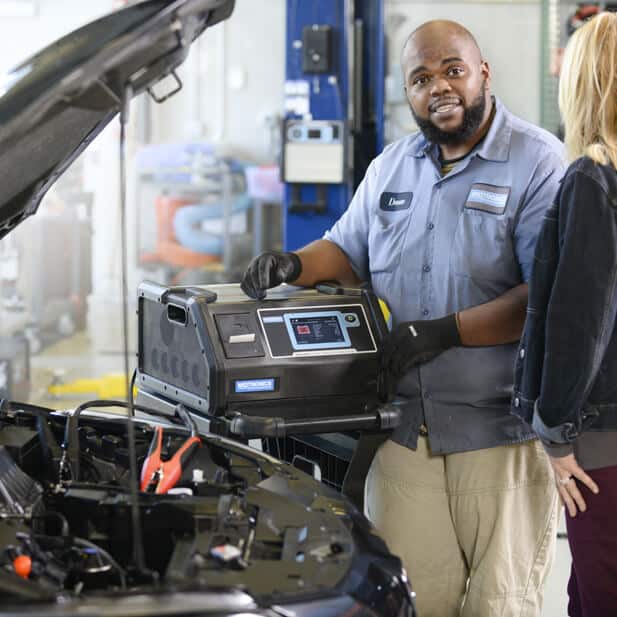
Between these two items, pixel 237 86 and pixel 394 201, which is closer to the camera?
pixel 394 201

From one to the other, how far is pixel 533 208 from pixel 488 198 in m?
0.11

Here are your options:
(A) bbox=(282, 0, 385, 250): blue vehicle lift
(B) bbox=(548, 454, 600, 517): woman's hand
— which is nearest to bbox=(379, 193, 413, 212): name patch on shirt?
(B) bbox=(548, 454, 600, 517): woman's hand

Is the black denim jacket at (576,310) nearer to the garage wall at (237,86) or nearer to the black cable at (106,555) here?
the black cable at (106,555)

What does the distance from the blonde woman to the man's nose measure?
37 cm

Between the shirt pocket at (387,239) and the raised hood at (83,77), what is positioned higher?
the raised hood at (83,77)

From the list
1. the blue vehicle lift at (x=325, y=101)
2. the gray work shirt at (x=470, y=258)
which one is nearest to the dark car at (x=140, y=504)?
the gray work shirt at (x=470, y=258)

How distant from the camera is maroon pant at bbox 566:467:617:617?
82.9 inches

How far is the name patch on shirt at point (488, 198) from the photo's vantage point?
2.38 m

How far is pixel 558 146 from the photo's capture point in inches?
96.9

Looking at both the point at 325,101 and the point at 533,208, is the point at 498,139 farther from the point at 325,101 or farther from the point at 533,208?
the point at 325,101

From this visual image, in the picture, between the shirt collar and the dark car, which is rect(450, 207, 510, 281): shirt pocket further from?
the dark car

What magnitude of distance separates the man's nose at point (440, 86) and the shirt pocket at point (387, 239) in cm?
29

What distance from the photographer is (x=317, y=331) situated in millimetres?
2377

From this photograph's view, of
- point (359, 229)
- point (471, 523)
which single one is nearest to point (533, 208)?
point (359, 229)
